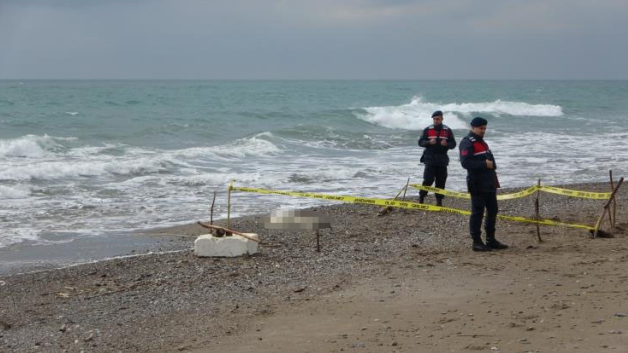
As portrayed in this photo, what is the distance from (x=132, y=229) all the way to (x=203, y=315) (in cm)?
523

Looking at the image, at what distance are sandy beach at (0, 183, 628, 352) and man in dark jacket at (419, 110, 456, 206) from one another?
175 centimetres

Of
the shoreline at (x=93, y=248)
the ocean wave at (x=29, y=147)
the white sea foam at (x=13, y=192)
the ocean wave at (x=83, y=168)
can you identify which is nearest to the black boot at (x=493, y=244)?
the shoreline at (x=93, y=248)

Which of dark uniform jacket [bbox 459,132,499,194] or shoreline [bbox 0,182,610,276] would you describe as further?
shoreline [bbox 0,182,610,276]

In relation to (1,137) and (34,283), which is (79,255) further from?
(1,137)

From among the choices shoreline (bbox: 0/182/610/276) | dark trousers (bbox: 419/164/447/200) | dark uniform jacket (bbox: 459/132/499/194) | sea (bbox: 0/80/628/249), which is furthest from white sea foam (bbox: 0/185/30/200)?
dark uniform jacket (bbox: 459/132/499/194)

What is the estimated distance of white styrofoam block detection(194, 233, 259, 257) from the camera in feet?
30.9

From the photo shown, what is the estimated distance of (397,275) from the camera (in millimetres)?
8258

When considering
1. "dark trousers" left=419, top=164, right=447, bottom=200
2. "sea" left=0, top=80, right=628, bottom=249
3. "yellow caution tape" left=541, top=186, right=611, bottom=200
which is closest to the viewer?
"yellow caution tape" left=541, top=186, right=611, bottom=200

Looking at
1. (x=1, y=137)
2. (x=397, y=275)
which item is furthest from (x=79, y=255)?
(x=1, y=137)

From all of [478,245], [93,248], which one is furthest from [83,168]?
[478,245]

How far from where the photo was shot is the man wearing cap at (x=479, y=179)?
8.86 metres

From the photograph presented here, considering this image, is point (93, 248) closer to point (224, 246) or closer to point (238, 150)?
Result: point (224, 246)

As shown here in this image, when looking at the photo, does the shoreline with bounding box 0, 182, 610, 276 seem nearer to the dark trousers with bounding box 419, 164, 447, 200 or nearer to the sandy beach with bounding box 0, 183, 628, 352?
the sandy beach with bounding box 0, 183, 628, 352

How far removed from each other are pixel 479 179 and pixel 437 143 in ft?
10.6
